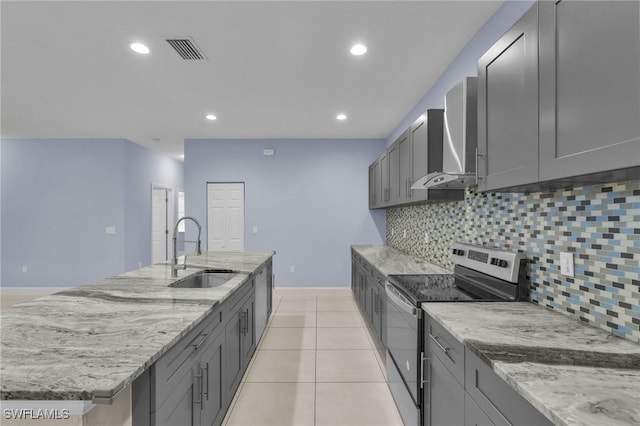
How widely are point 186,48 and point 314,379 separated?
10.1 feet

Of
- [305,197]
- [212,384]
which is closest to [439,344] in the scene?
[212,384]

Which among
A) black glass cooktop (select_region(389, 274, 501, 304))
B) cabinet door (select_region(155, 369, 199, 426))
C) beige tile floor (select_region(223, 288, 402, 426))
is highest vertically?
black glass cooktop (select_region(389, 274, 501, 304))

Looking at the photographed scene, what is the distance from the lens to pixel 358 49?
2.70 meters

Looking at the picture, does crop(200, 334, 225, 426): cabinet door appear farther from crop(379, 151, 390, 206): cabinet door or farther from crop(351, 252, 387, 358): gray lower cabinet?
crop(379, 151, 390, 206): cabinet door

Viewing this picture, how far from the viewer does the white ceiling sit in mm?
2225

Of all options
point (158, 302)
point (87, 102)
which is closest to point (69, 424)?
point (158, 302)

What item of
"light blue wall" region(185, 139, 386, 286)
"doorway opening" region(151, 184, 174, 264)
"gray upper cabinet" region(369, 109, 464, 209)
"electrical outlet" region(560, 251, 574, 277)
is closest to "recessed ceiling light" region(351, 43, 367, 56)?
"gray upper cabinet" region(369, 109, 464, 209)

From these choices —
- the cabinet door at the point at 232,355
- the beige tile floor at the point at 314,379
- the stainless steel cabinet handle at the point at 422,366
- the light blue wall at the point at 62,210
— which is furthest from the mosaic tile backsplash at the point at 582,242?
the light blue wall at the point at 62,210

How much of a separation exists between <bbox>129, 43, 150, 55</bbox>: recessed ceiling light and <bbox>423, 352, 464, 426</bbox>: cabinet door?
3.19 meters

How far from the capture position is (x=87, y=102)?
13.1ft

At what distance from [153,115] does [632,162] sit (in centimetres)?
515

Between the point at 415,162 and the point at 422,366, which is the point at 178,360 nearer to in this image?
the point at 422,366

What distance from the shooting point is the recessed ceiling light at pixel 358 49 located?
2.65m

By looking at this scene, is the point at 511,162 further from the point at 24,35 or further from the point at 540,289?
the point at 24,35
